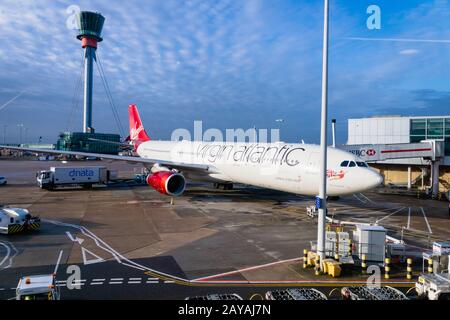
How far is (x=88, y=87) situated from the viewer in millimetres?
160750

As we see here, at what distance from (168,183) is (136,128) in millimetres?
25864

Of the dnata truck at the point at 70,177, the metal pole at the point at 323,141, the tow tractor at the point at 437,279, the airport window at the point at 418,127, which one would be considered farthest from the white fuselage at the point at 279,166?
the airport window at the point at 418,127

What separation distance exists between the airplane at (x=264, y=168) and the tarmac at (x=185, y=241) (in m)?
1.93

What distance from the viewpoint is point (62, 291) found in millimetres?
10555

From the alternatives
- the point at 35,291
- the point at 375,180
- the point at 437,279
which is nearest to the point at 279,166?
the point at 375,180

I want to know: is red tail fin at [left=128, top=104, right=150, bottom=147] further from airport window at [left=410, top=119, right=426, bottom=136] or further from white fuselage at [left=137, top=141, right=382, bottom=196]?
airport window at [left=410, top=119, right=426, bottom=136]

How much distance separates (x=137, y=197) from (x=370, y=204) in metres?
19.9

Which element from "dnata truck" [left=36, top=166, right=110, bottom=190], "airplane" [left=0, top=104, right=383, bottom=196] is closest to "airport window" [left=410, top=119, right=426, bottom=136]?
"airplane" [left=0, top=104, right=383, bottom=196]

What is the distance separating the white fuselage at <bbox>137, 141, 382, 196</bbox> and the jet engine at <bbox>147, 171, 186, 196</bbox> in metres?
3.91

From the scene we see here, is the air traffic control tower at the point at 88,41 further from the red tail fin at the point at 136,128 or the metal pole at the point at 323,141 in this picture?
the metal pole at the point at 323,141

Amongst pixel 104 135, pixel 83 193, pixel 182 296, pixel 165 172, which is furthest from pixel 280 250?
pixel 104 135

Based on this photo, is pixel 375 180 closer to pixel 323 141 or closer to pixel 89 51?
pixel 323 141

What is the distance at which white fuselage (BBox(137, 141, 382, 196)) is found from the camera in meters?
20.0

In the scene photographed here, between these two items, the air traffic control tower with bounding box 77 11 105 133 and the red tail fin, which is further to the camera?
the air traffic control tower with bounding box 77 11 105 133
